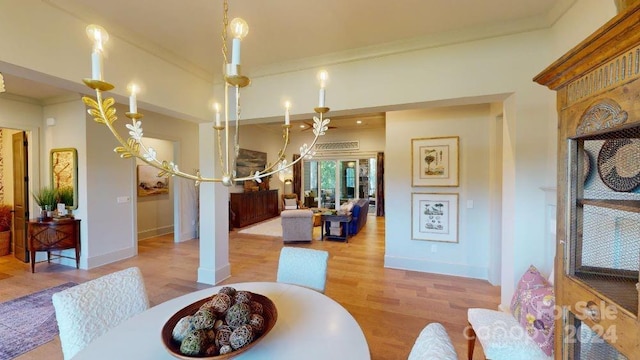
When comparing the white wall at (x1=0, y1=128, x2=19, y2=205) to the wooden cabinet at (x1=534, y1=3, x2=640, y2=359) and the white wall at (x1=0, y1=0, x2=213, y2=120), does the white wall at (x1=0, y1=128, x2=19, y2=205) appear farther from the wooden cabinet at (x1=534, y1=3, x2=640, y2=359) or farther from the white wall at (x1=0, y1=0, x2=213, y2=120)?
the wooden cabinet at (x1=534, y1=3, x2=640, y2=359)

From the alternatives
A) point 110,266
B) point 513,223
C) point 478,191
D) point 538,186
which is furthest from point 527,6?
point 110,266

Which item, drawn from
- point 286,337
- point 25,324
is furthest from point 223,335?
A: point 25,324

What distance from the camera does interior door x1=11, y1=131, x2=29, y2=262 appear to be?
422 cm

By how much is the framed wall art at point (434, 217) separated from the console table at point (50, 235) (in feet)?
17.7

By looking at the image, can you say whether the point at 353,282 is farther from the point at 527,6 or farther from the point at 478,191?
the point at 527,6

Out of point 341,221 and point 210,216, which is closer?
point 210,216

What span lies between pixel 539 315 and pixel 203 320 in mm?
1939

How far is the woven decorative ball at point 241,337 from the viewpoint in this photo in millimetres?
934

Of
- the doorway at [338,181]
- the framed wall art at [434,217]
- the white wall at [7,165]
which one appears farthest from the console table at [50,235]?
the doorway at [338,181]

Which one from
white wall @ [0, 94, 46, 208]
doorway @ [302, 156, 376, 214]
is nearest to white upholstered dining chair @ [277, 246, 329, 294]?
white wall @ [0, 94, 46, 208]

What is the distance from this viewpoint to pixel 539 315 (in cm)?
156

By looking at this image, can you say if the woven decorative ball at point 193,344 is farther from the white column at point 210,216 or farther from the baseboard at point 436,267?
the baseboard at point 436,267

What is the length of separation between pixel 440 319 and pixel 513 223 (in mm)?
1198

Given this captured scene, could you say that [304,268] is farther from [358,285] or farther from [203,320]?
[358,285]
